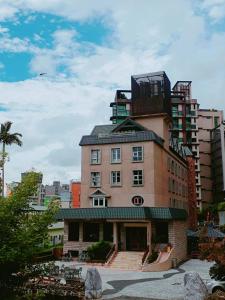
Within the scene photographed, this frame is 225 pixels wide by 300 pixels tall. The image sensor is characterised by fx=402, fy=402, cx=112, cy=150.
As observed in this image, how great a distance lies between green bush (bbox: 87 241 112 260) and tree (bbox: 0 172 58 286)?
25894 mm

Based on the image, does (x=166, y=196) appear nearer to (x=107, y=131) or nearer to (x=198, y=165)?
(x=107, y=131)

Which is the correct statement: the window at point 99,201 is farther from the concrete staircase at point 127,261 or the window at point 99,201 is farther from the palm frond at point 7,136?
the palm frond at point 7,136

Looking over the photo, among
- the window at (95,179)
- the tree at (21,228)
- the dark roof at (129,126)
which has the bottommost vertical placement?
the tree at (21,228)

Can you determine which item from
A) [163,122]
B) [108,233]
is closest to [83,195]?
[108,233]

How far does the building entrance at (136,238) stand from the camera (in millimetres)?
40594

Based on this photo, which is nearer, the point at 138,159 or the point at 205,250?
the point at 205,250

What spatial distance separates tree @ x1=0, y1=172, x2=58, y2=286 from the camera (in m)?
11.5

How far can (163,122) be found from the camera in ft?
152

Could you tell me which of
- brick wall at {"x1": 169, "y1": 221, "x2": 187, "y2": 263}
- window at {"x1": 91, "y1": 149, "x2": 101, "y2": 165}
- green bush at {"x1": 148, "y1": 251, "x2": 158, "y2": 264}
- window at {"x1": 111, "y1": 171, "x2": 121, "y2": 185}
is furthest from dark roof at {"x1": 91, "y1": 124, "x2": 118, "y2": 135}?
green bush at {"x1": 148, "y1": 251, "x2": 158, "y2": 264}

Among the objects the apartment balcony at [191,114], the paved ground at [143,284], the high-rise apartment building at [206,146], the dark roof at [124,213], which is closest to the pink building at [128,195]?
the dark roof at [124,213]

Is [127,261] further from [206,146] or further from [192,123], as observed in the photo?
[206,146]

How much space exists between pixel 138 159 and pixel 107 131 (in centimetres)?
786

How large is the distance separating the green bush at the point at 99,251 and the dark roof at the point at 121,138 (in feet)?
37.4

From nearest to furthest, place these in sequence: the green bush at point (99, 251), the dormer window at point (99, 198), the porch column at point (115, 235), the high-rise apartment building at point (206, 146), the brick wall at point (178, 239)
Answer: the green bush at point (99, 251) < the brick wall at point (178, 239) < the porch column at point (115, 235) < the dormer window at point (99, 198) < the high-rise apartment building at point (206, 146)
